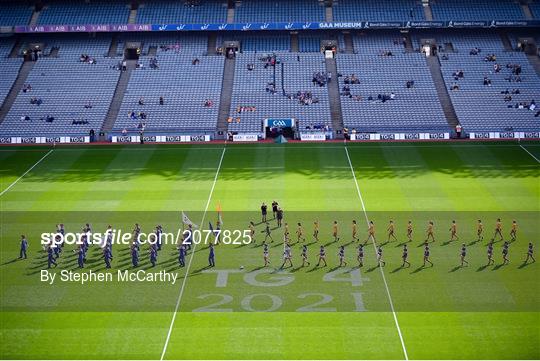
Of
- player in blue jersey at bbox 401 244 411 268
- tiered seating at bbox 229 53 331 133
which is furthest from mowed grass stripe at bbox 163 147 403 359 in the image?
tiered seating at bbox 229 53 331 133

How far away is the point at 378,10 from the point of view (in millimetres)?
75625

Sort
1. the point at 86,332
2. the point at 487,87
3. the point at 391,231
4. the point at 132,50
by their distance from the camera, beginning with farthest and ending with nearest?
the point at 132,50, the point at 487,87, the point at 391,231, the point at 86,332

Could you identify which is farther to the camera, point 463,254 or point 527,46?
point 527,46

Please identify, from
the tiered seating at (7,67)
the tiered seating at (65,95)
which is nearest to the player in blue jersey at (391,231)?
the tiered seating at (65,95)

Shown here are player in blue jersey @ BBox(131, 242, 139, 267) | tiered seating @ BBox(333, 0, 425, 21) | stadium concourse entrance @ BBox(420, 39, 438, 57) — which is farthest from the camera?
tiered seating @ BBox(333, 0, 425, 21)

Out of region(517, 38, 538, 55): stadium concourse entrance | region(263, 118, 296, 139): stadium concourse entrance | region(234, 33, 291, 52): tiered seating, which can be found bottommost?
region(263, 118, 296, 139): stadium concourse entrance

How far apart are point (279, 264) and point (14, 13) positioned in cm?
5301

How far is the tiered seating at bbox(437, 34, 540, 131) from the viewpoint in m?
65.1

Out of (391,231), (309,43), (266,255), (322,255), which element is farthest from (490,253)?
(309,43)

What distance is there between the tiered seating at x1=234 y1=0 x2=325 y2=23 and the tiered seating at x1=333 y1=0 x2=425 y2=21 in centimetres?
219

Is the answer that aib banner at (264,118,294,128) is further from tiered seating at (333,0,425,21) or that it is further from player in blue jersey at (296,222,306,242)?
player in blue jersey at (296,222,306,242)

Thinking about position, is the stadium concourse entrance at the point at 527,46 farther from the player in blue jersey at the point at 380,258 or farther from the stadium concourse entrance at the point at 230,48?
the player in blue jersey at the point at 380,258

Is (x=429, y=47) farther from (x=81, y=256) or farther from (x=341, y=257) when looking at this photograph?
(x=81, y=256)

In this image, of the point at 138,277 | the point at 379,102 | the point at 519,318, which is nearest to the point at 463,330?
the point at 519,318
